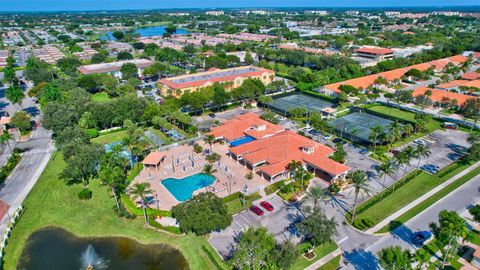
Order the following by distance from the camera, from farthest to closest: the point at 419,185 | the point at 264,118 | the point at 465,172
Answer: the point at 264,118, the point at 465,172, the point at 419,185

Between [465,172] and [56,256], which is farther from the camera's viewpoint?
[465,172]

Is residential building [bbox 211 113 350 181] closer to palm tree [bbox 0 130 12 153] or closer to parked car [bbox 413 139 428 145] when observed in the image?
parked car [bbox 413 139 428 145]

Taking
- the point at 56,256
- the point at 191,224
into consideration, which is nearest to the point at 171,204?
the point at 191,224

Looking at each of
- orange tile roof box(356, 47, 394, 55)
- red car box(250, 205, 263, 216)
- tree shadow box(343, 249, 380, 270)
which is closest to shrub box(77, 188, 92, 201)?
red car box(250, 205, 263, 216)

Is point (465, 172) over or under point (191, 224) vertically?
under

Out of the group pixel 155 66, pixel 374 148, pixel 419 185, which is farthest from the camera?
pixel 155 66

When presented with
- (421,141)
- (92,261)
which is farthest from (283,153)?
(92,261)

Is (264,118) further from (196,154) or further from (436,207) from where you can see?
(436,207)
